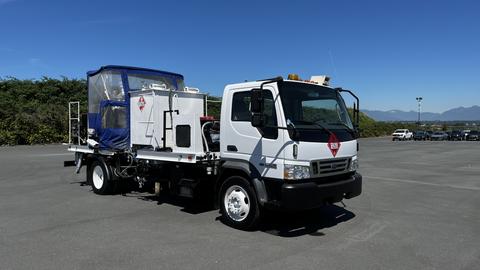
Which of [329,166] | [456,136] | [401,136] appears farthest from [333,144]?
[456,136]

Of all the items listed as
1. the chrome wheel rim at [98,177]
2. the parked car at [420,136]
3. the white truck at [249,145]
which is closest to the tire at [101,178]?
the chrome wheel rim at [98,177]

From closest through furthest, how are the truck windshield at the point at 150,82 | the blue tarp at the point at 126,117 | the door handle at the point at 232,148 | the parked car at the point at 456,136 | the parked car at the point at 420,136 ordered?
the door handle at the point at 232,148 → the blue tarp at the point at 126,117 → the truck windshield at the point at 150,82 → the parked car at the point at 456,136 → the parked car at the point at 420,136

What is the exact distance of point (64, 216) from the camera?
27.2 ft

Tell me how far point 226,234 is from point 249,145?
1513mm

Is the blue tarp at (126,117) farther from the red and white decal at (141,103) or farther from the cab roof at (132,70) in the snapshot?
the red and white decal at (141,103)

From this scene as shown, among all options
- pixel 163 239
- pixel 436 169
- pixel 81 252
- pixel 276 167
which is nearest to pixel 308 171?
pixel 276 167

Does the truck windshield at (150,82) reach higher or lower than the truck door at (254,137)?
higher

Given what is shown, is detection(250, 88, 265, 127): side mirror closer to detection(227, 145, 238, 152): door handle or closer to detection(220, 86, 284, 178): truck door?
detection(220, 86, 284, 178): truck door

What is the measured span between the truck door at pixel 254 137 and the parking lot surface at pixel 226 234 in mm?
1193

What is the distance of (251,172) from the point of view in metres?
7.03

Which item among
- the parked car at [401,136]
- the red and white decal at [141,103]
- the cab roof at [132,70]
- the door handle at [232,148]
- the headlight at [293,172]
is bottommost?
the parked car at [401,136]

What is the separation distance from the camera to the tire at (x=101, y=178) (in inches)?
419

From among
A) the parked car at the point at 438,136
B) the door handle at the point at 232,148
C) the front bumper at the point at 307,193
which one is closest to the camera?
the front bumper at the point at 307,193

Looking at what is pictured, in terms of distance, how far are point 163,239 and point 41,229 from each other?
89.6 inches
